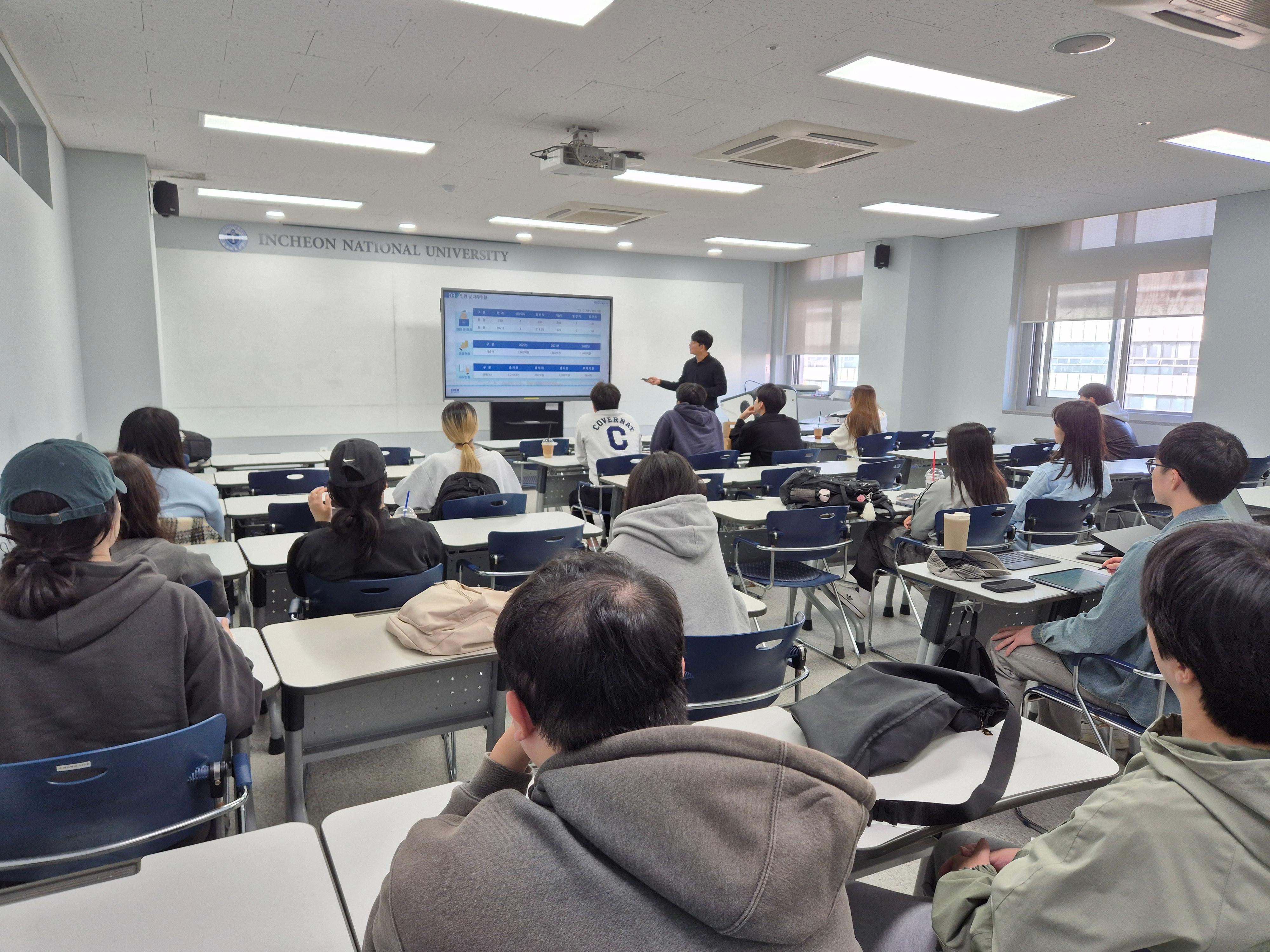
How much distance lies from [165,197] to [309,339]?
118 inches

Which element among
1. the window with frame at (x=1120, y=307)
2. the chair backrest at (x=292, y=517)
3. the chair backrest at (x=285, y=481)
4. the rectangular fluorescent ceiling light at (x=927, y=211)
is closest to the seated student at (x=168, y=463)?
the chair backrest at (x=292, y=517)

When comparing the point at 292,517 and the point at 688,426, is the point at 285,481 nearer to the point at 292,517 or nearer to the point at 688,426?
the point at 292,517

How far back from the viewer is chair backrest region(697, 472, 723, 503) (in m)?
5.14

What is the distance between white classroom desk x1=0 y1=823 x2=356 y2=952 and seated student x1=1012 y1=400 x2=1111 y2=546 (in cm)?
353

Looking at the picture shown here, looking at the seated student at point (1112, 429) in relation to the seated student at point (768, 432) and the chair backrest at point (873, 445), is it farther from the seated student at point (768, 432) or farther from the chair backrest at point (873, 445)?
the seated student at point (768, 432)

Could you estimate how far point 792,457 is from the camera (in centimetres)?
594

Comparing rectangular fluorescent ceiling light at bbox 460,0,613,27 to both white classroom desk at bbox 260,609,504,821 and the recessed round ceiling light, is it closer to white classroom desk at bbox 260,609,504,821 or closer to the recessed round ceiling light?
the recessed round ceiling light

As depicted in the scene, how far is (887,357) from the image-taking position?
395 inches

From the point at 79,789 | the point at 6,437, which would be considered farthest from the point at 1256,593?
the point at 6,437

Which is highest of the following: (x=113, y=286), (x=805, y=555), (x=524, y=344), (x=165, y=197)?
(x=165, y=197)

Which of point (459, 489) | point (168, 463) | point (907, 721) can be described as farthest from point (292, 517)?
point (907, 721)

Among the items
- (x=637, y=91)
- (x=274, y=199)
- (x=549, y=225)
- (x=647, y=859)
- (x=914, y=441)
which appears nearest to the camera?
(x=647, y=859)

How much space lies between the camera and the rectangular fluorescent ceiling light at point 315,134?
505 cm

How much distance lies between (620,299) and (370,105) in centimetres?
671
